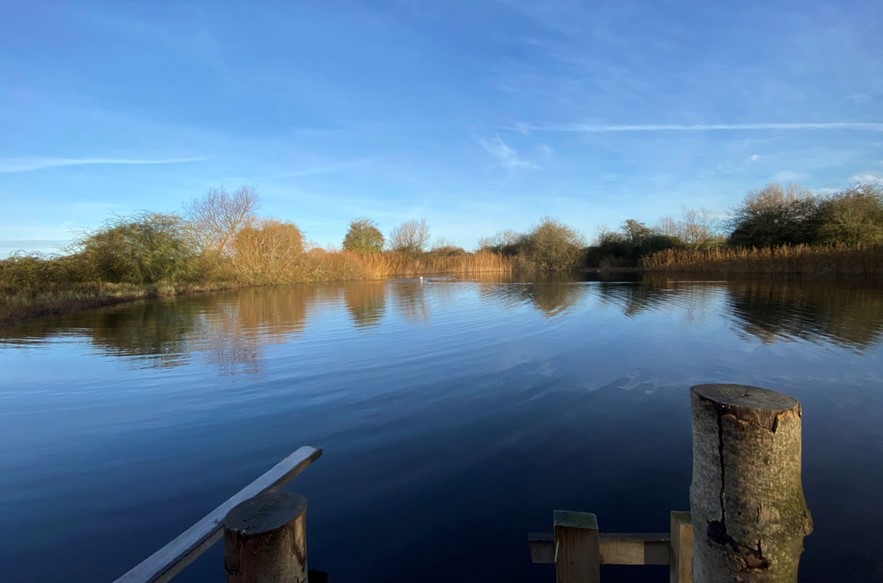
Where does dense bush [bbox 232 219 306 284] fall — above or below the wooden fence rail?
above

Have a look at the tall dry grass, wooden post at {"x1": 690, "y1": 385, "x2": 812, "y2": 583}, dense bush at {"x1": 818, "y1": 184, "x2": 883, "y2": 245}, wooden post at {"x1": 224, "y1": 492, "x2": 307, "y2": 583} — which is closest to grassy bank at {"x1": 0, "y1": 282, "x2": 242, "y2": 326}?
wooden post at {"x1": 224, "y1": 492, "x2": 307, "y2": 583}

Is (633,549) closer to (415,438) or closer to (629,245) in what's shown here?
(415,438)

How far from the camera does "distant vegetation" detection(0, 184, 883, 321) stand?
763 inches

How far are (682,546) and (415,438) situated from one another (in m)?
2.64

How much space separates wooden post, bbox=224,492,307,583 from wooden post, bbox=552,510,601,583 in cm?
88

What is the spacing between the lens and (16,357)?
25.1 feet

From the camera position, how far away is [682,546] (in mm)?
1596

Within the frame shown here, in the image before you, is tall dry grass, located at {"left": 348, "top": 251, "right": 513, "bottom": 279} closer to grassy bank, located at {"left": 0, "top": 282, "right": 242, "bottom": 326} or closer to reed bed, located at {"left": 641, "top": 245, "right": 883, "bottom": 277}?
reed bed, located at {"left": 641, "top": 245, "right": 883, "bottom": 277}

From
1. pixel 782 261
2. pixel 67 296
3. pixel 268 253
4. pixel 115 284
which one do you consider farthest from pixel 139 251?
pixel 782 261

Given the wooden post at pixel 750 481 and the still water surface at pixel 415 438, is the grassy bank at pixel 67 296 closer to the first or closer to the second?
the still water surface at pixel 415 438

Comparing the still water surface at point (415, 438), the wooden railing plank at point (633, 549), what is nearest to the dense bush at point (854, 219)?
the still water surface at point (415, 438)

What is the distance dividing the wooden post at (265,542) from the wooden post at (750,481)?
1.12 metres

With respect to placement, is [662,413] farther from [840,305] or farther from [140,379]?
[840,305]

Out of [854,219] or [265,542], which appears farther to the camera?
[854,219]
